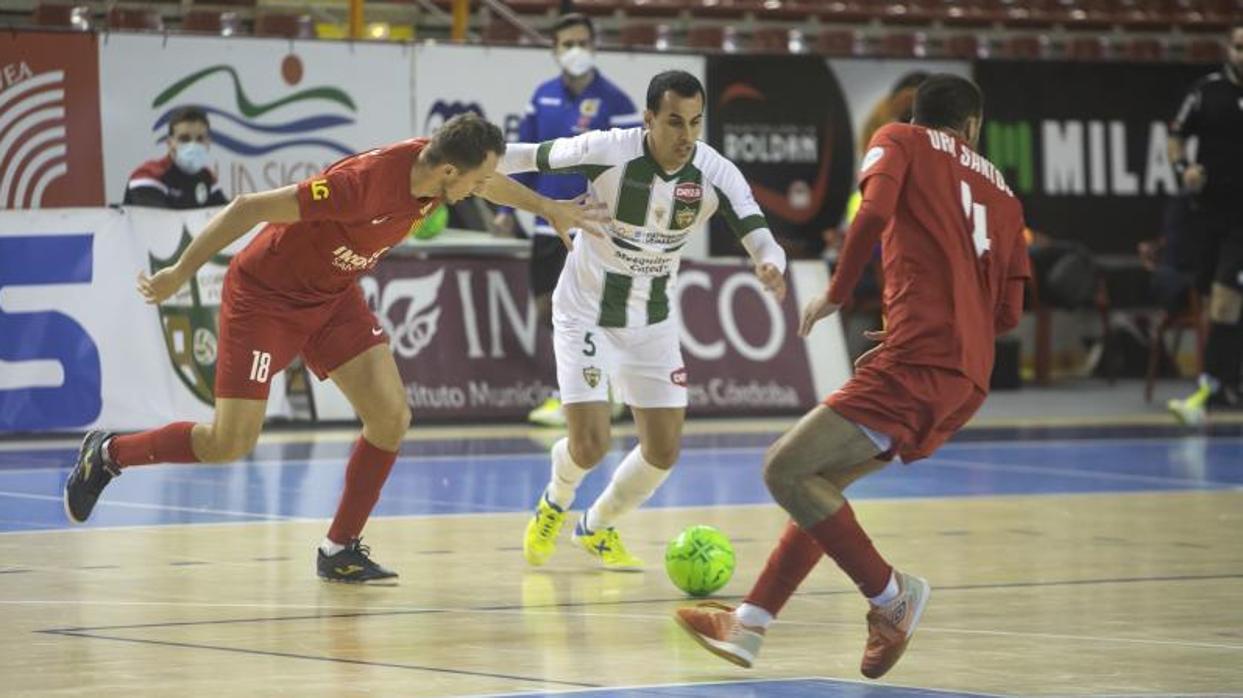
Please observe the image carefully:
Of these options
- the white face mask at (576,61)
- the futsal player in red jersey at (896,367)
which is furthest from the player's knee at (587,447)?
the white face mask at (576,61)

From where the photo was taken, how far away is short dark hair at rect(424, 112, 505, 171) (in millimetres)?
7949

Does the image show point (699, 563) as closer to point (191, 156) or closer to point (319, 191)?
point (319, 191)

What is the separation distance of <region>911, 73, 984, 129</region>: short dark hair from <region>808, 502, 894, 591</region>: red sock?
4.16 ft

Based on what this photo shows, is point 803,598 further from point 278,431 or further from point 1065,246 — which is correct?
point 1065,246

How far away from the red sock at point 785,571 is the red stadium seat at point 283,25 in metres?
12.6

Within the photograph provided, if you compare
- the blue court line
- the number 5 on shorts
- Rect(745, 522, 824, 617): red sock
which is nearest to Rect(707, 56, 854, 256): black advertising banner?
the blue court line

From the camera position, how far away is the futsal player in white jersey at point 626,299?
29.3 ft

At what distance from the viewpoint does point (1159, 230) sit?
808 inches

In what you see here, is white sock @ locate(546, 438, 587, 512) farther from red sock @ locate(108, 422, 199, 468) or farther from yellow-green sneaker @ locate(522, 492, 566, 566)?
red sock @ locate(108, 422, 199, 468)

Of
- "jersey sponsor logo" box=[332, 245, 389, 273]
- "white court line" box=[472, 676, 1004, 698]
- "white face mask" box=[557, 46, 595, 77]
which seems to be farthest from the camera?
"white face mask" box=[557, 46, 595, 77]

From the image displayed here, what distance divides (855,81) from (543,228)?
548 cm

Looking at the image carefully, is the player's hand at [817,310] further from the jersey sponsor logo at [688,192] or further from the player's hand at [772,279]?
the jersey sponsor logo at [688,192]

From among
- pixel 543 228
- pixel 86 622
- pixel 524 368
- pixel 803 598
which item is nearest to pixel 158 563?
pixel 86 622

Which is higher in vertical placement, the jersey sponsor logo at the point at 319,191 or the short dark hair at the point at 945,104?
the short dark hair at the point at 945,104
